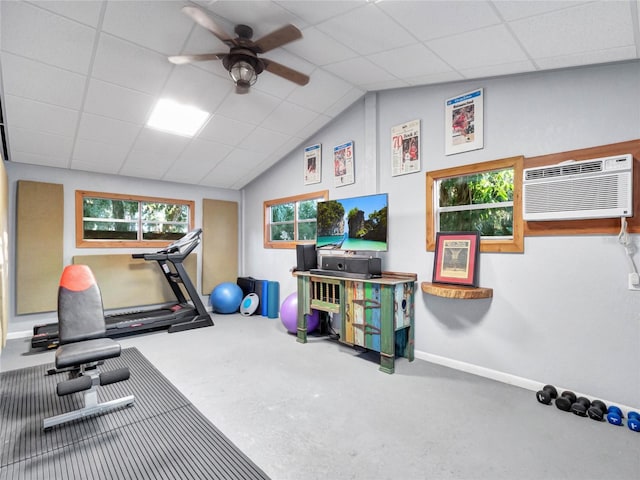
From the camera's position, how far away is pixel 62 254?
4.64 metres

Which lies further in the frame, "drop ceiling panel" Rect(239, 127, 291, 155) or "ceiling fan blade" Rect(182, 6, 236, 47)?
"drop ceiling panel" Rect(239, 127, 291, 155)

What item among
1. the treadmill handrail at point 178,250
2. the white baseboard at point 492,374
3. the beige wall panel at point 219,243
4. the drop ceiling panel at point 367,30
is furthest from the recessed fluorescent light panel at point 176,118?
the white baseboard at point 492,374

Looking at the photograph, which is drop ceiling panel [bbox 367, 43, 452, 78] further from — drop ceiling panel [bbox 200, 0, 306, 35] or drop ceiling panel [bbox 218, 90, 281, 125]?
drop ceiling panel [bbox 218, 90, 281, 125]

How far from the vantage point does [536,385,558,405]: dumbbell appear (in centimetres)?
249

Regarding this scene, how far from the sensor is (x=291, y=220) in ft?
18.0

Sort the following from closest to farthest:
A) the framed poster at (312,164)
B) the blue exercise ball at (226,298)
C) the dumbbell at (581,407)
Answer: the dumbbell at (581,407) → the framed poster at (312,164) → the blue exercise ball at (226,298)

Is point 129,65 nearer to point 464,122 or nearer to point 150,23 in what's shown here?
point 150,23

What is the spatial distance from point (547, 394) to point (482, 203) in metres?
1.78

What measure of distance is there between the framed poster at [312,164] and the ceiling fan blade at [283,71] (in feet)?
6.00

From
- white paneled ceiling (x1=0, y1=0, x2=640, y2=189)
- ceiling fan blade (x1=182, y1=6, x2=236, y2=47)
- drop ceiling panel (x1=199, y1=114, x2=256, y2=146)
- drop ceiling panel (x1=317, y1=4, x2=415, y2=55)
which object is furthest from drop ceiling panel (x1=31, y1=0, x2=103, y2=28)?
drop ceiling panel (x1=317, y1=4, x2=415, y2=55)

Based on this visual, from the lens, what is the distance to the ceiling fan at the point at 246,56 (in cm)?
236

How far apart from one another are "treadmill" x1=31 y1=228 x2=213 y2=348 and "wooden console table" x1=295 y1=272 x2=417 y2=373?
7.09 ft

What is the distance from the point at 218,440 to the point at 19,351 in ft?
11.5

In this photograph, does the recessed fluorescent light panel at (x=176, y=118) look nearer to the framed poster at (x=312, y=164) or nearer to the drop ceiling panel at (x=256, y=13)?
the drop ceiling panel at (x=256, y=13)
